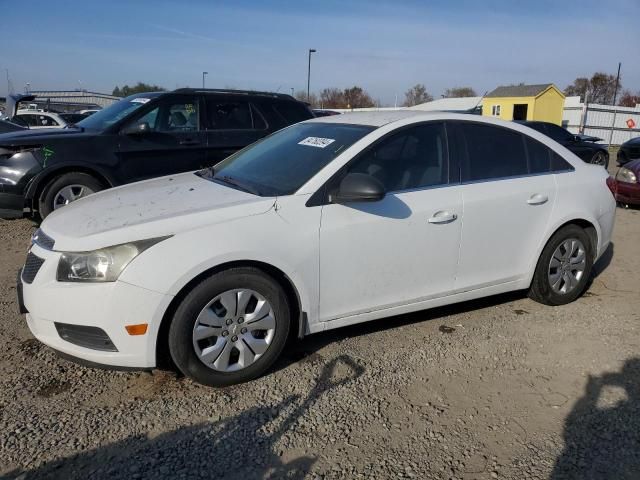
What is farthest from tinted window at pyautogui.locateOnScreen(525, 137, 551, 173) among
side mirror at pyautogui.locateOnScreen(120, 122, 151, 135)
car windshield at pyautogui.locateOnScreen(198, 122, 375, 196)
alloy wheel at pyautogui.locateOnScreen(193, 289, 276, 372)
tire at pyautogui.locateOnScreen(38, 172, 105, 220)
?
tire at pyautogui.locateOnScreen(38, 172, 105, 220)

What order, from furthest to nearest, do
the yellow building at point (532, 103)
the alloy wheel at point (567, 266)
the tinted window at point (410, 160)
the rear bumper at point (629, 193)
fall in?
1. the yellow building at point (532, 103)
2. the rear bumper at point (629, 193)
3. the alloy wheel at point (567, 266)
4. the tinted window at point (410, 160)

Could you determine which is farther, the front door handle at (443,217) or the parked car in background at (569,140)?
the parked car in background at (569,140)

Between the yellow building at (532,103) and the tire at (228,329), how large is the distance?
2980cm

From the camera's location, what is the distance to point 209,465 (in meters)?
2.59

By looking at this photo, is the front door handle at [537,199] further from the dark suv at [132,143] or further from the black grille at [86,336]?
the dark suv at [132,143]

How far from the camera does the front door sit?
3475mm

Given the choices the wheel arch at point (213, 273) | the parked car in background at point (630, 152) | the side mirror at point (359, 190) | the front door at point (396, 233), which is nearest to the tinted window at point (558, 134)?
the parked car in background at point (630, 152)

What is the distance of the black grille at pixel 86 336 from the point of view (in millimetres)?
3004

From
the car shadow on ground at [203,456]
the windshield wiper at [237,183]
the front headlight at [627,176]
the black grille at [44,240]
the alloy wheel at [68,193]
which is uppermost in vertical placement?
the windshield wiper at [237,183]

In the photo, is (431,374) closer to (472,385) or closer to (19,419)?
(472,385)

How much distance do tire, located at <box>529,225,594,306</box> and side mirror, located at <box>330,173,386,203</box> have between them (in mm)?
1875

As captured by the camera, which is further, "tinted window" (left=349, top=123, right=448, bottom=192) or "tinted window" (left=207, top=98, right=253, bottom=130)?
"tinted window" (left=207, top=98, right=253, bottom=130)

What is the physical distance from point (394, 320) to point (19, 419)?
2.64m

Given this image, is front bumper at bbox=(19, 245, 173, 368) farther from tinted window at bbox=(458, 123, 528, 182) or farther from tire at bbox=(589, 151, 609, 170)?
tire at bbox=(589, 151, 609, 170)
